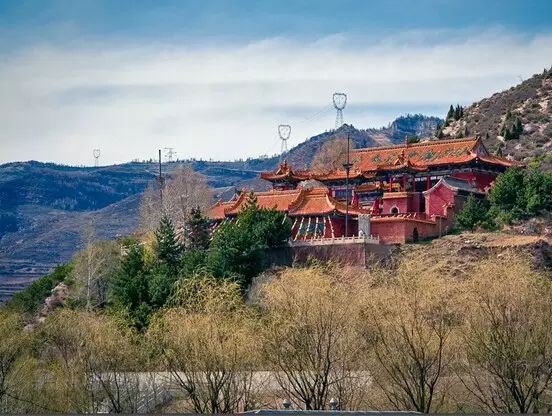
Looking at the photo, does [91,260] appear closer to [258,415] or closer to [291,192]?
[291,192]

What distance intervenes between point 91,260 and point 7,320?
54.9 ft

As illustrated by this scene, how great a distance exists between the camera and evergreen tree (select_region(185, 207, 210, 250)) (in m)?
57.3

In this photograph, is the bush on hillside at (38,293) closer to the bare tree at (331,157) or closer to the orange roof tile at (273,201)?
the orange roof tile at (273,201)

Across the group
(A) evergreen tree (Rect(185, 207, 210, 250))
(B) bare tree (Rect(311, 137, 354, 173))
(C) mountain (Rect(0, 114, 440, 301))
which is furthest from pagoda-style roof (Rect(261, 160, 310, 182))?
(C) mountain (Rect(0, 114, 440, 301))

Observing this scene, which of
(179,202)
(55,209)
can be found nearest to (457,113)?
(179,202)

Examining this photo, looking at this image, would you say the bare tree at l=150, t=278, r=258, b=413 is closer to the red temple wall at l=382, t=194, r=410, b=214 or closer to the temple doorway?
the temple doorway

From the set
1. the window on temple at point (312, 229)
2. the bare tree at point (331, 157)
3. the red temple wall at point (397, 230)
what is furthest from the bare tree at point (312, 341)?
the bare tree at point (331, 157)

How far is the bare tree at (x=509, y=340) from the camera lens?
3325 cm

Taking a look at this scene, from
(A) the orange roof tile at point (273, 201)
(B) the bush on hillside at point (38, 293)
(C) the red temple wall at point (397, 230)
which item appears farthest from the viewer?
(B) the bush on hillside at point (38, 293)

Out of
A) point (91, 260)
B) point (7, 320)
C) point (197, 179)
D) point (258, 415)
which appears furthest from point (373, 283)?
point (197, 179)

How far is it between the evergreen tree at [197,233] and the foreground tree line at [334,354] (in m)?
17.4

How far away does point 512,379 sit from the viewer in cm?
3278

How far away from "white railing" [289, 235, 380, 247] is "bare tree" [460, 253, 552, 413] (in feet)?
56.8

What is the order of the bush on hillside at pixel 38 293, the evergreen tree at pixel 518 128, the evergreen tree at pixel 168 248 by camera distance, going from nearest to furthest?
1. the evergreen tree at pixel 168 248
2. the bush on hillside at pixel 38 293
3. the evergreen tree at pixel 518 128
